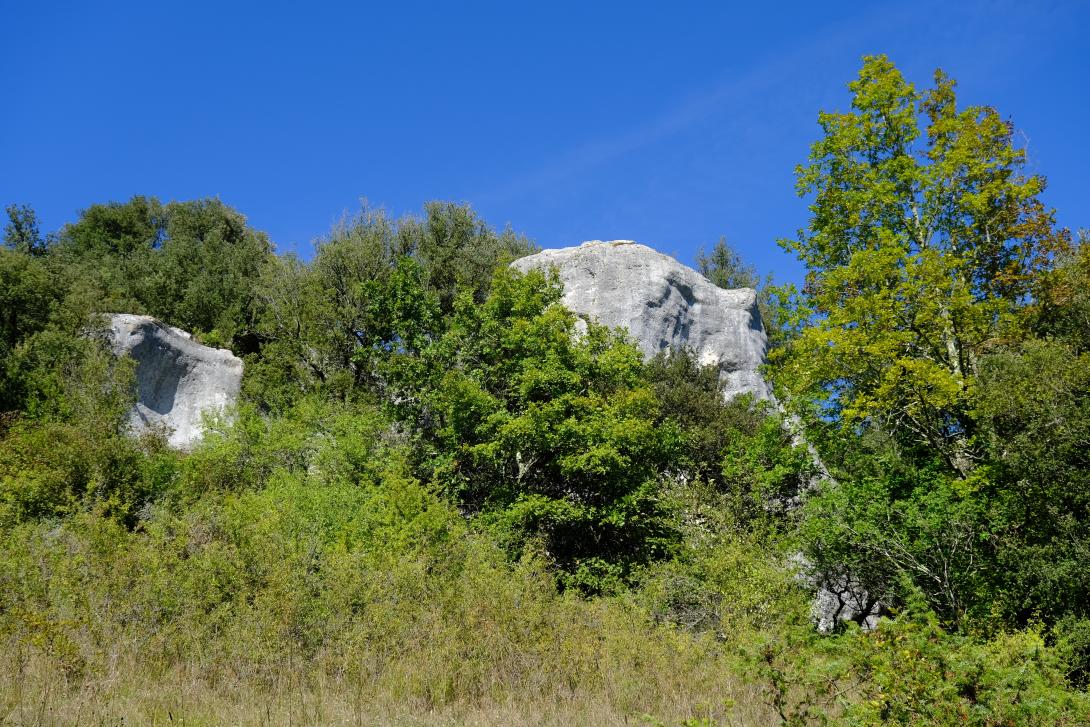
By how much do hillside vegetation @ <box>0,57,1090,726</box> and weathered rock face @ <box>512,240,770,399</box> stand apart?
3.66 metres

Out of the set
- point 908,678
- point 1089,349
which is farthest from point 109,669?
point 1089,349

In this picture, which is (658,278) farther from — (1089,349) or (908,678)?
(908,678)

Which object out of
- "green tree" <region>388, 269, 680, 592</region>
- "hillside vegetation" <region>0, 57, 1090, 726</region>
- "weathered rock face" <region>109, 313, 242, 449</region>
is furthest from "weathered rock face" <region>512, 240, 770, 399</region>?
"weathered rock face" <region>109, 313, 242, 449</region>

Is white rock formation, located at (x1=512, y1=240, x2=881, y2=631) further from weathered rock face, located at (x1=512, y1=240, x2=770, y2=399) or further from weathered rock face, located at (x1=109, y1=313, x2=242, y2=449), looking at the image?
weathered rock face, located at (x1=109, y1=313, x2=242, y2=449)

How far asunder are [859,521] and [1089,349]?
20.1ft

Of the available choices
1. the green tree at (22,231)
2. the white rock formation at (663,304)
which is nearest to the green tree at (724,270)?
the white rock formation at (663,304)

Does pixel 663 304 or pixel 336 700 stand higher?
pixel 663 304

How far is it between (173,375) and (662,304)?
2114cm

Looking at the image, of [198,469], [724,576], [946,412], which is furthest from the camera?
[198,469]

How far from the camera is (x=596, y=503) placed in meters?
22.7

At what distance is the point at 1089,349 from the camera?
54.0 feet

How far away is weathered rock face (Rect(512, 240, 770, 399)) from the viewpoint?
111ft

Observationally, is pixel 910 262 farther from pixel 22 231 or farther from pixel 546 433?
pixel 22 231

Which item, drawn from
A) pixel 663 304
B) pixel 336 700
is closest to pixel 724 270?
pixel 663 304
